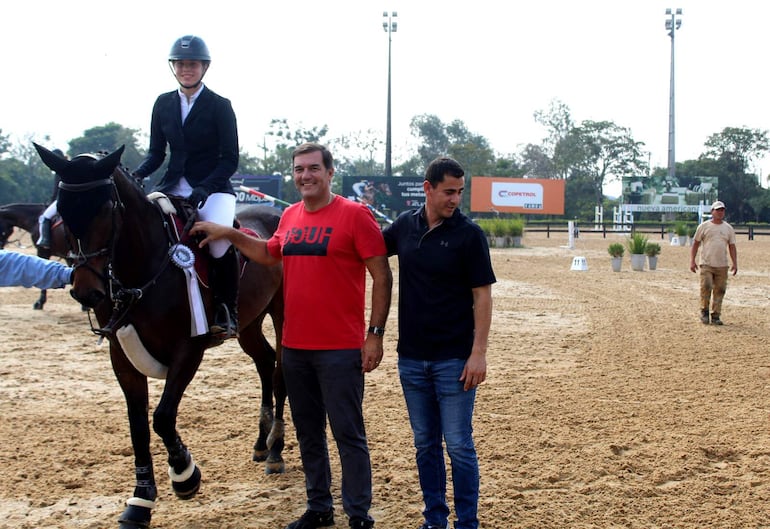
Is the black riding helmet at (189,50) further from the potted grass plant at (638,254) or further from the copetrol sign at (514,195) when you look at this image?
the copetrol sign at (514,195)

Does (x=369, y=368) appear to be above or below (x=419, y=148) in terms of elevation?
below

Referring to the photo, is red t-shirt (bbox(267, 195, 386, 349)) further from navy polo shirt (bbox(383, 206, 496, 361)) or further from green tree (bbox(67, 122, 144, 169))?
green tree (bbox(67, 122, 144, 169))

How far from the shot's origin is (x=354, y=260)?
3977 mm

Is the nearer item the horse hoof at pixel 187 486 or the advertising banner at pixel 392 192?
the horse hoof at pixel 187 486

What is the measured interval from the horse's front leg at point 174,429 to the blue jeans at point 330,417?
2.35 ft

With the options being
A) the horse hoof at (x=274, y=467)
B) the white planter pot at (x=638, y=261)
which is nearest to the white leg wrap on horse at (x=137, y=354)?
the horse hoof at (x=274, y=467)

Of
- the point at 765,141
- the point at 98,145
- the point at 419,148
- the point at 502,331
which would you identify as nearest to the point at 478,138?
the point at 419,148

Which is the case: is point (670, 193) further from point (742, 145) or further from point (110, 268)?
→ point (110, 268)

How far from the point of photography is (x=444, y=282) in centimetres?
386

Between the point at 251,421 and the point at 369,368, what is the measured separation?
282 cm

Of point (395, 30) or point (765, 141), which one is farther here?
point (765, 141)

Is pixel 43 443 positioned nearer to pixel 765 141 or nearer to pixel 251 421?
pixel 251 421

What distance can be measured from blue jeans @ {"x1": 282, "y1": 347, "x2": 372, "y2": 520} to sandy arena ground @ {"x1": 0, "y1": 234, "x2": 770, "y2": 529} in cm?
34

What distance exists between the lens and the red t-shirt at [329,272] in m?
3.91
